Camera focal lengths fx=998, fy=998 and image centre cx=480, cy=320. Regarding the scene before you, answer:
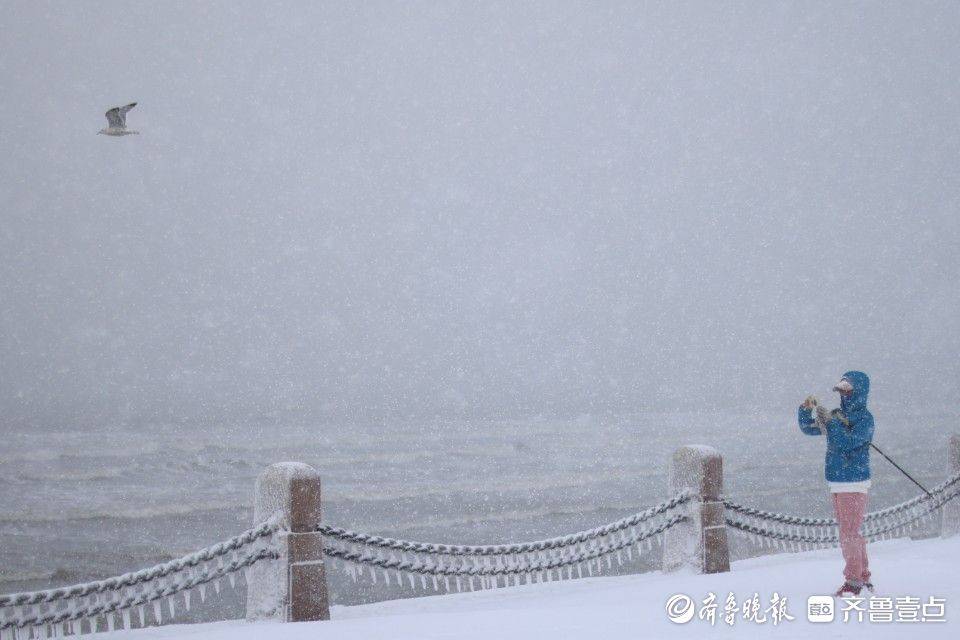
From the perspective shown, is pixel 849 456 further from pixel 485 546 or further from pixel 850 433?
pixel 485 546

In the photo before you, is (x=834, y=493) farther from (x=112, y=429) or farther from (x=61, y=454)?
(x=112, y=429)

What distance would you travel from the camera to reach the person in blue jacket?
6.82 m

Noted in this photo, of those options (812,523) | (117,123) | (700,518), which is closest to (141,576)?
(700,518)

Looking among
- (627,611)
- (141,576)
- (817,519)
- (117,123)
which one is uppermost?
(117,123)

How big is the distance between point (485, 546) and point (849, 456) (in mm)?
2614

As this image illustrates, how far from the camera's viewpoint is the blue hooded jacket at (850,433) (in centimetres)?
682

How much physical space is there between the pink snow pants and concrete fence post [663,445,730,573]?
1.54 m

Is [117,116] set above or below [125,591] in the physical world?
above

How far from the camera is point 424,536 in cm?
2817

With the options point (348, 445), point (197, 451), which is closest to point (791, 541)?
point (197, 451)

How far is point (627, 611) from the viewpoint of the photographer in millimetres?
6695

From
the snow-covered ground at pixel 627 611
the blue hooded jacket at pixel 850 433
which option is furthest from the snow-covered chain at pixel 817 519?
the blue hooded jacket at pixel 850 433

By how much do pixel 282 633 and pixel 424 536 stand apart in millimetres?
22583

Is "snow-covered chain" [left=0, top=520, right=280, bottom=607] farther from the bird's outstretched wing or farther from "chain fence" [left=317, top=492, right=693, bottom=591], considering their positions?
the bird's outstretched wing
